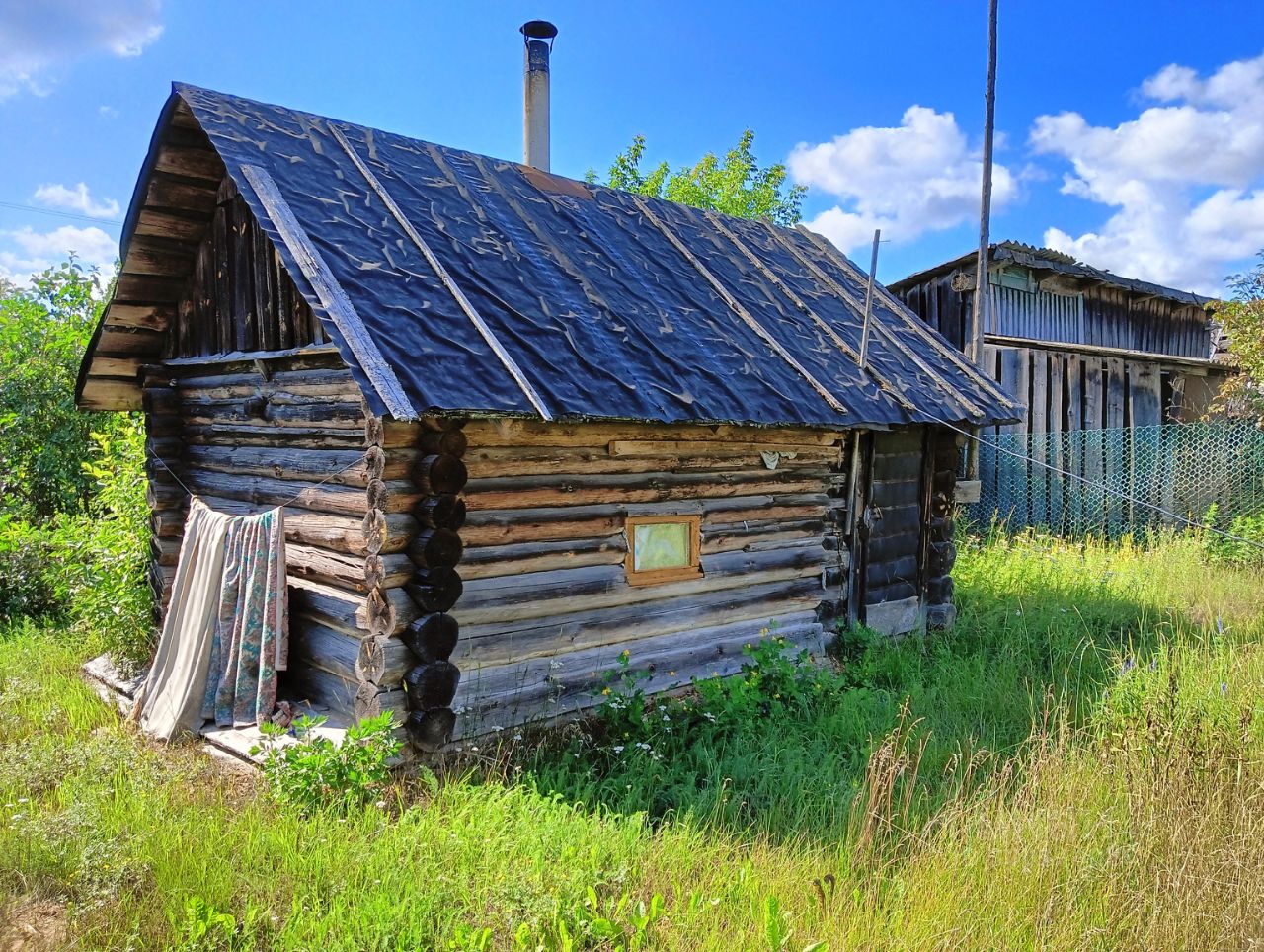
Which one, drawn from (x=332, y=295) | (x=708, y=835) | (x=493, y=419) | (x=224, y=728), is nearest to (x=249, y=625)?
(x=224, y=728)

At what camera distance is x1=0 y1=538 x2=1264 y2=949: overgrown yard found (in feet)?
11.9

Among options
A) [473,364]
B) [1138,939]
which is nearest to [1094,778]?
[1138,939]

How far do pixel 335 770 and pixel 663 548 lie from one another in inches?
114

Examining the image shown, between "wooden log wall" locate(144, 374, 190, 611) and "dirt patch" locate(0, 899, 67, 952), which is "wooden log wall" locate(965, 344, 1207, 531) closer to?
"wooden log wall" locate(144, 374, 190, 611)

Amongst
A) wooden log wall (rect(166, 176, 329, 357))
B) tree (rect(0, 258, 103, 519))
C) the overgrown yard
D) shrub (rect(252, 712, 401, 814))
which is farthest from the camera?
tree (rect(0, 258, 103, 519))

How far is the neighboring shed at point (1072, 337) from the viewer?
14031 millimetres

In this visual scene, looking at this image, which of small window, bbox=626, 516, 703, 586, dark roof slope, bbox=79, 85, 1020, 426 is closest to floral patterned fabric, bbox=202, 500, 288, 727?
dark roof slope, bbox=79, 85, 1020, 426

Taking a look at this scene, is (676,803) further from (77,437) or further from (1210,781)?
(77,437)

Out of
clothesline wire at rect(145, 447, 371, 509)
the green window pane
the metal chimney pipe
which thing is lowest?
the green window pane

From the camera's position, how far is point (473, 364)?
5367mm

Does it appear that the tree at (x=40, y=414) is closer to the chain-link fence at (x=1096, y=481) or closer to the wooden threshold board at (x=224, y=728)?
the wooden threshold board at (x=224, y=728)

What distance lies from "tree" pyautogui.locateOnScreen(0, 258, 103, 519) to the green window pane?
9392 mm

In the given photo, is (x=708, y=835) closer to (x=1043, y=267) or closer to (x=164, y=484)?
(x=164, y=484)

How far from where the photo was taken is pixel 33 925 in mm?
3887
